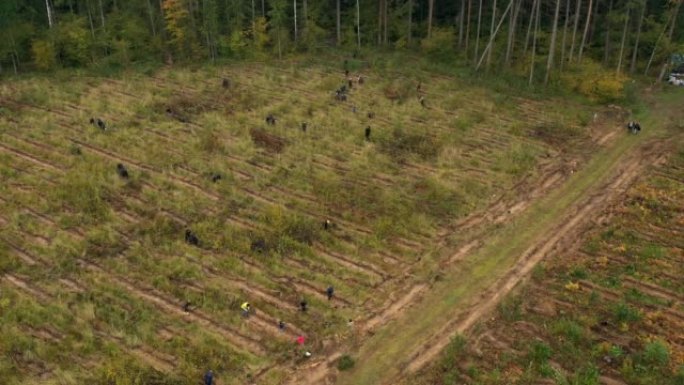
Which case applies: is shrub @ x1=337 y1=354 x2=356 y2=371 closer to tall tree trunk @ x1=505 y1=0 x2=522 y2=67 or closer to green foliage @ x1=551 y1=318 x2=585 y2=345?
green foliage @ x1=551 y1=318 x2=585 y2=345

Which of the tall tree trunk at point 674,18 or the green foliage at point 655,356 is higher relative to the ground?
the tall tree trunk at point 674,18

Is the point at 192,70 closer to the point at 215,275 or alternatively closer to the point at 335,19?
the point at 335,19

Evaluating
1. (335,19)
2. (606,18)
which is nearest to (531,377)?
(606,18)

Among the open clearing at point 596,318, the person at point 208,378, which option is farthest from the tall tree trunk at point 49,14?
the open clearing at point 596,318

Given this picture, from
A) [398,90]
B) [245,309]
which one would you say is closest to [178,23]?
[398,90]

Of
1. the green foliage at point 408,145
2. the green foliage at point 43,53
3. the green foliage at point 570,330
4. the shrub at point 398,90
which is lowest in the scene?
the green foliage at point 570,330

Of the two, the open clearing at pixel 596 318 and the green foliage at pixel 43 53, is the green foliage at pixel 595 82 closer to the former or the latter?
the open clearing at pixel 596 318

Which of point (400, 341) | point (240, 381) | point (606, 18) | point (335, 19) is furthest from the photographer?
point (335, 19)
